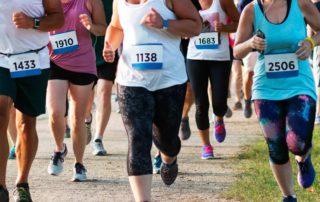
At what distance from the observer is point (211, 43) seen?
32.3ft

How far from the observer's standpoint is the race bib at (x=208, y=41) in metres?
9.80

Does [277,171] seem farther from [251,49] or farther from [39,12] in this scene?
[39,12]

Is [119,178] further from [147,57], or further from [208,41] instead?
[147,57]

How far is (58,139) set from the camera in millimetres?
8945

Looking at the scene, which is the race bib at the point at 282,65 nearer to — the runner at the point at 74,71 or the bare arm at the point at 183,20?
the bare arm at the point at 183,20

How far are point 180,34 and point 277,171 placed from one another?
1202mm

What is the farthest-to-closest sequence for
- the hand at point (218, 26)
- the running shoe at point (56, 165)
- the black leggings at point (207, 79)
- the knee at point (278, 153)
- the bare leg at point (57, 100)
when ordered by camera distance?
1. the black leggings at point (207, 79)
2. the hand at point (218, 26)
3. the running shoe at point (56, 165)
4. the bare leg at point (57, 100)
5. the knee at point (278, 153)

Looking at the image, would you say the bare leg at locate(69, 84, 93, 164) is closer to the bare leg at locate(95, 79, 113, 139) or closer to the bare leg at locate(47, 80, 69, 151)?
the bare leg at locate(47, 80, 69, 151)

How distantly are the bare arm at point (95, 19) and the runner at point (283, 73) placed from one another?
191cm

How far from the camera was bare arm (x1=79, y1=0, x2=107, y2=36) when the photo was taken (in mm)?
8336

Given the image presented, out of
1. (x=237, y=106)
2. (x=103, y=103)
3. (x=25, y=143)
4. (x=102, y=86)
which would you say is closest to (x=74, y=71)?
(x=25, y=143)

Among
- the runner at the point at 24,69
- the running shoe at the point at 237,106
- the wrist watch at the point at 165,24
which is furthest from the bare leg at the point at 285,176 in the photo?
the running shoe at the point at 237,106

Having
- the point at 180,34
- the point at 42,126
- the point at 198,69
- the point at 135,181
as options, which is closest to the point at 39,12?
the point at 180,34

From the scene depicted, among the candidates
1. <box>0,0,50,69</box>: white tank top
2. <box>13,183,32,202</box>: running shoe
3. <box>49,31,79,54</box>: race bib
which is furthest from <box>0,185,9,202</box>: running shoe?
<box>49,31,79,54</box>: race bib
